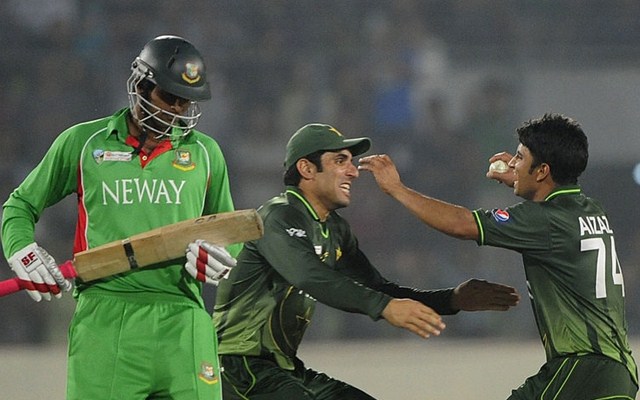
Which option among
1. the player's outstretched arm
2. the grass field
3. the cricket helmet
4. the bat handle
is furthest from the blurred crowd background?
the bat handle

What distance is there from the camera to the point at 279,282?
3.82m

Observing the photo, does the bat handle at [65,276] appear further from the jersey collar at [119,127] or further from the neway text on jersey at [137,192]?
the jersey collar at [119,127]

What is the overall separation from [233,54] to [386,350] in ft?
8.29

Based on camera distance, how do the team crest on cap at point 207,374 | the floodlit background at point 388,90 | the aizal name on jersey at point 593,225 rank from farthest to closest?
1. the floodlit background at point 388,90
2. the aizal name on jersey at point 593,225
3. the team crest on cap at point 207,374

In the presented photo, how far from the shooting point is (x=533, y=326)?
812cm

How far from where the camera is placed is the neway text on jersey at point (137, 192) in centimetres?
331

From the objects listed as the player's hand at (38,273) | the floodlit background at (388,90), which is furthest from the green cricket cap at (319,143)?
the floodlit background at (388,90)

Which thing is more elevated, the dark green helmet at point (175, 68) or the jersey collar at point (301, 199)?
the dark green helmet at point (175, 68)

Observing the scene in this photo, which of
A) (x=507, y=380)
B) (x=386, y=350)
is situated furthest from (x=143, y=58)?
(x=386, y=350)

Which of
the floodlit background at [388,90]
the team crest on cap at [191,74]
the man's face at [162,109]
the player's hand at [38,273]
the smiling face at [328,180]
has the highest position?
the team crest on cap at [191,74]

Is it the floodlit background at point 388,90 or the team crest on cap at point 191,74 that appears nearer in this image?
the team crest on cap at point 191,74

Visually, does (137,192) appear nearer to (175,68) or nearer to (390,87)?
(175,68)

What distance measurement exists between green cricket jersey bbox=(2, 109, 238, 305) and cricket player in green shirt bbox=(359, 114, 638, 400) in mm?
671

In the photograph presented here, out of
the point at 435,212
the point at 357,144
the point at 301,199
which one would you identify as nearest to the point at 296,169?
the point at 301,199
